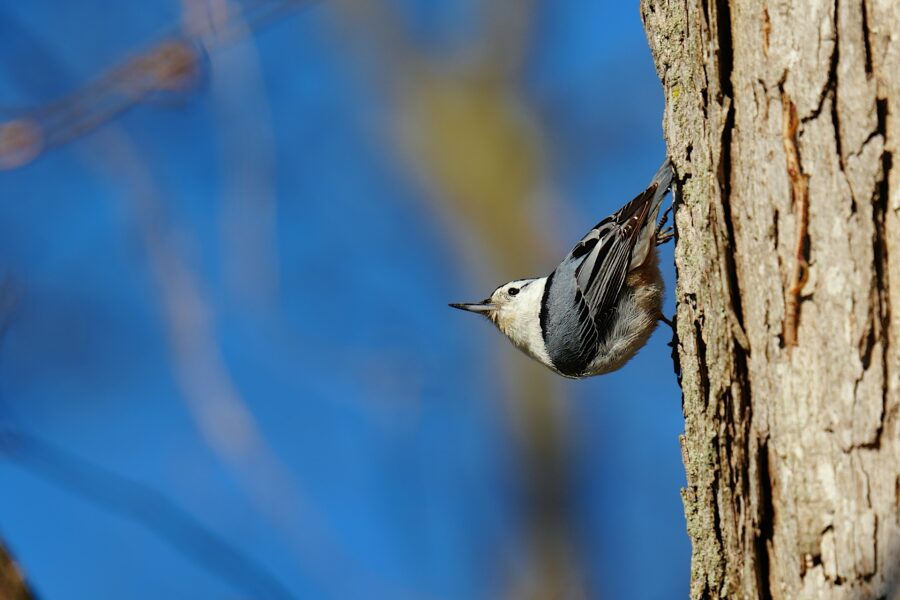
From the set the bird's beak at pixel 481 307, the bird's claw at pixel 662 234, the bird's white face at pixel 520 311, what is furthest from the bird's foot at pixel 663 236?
the bird's beak at pixel 481 307

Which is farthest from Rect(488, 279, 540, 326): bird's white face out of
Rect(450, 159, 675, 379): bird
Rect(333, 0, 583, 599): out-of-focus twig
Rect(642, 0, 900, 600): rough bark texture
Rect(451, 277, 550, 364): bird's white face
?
Rect(333, 0, 583, 599): out-of-focus twig

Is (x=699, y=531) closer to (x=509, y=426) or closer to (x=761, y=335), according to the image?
(x=761, y=335)

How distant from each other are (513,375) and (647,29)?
136 inches

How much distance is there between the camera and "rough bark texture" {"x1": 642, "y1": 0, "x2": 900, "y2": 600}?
4.18 ft

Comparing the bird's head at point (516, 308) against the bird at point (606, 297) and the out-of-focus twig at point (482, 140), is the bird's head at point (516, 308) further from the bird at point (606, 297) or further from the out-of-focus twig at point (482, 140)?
the out-of-focus twig at point (482, 140)

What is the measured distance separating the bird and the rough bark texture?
1.06 m

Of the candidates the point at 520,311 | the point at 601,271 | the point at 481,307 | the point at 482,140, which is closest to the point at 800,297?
the point at 601,271

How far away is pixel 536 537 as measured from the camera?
4.92m

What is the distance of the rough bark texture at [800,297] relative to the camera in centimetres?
127

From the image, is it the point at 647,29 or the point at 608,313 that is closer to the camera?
the point at 647,29

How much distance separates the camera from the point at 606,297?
270cm

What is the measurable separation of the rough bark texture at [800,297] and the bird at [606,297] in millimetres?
1055

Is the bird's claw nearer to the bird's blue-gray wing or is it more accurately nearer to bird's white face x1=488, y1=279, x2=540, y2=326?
the bird's blue-gray wing

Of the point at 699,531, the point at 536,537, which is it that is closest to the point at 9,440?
the point at 699,531
